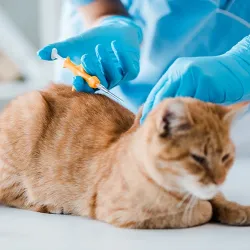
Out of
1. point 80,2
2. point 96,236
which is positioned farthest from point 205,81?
point 80,2

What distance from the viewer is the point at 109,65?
133 cm

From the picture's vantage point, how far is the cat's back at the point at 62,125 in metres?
1.12

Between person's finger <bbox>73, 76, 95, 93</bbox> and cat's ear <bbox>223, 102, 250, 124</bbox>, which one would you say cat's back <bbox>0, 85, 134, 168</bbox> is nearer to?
person's finger <bbox>73, 76, 95, 93</bbox>

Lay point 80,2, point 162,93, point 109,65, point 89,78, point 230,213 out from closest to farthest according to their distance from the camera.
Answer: point 230,213 → point 162,93 → point 89,78 → point 109,65 → point 80,2

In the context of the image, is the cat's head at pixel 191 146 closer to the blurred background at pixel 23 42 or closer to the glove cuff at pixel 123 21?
the glove cuff at pixel 123 21

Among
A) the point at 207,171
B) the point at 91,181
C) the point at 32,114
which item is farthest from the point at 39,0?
the point at 207,171

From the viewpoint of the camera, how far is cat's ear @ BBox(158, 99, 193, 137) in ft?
2.91

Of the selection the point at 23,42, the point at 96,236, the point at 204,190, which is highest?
the point at 204,190

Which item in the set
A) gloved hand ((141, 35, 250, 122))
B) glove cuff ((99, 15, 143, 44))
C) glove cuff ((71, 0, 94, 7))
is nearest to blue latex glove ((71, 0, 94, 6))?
glove cuff ((71, 0, 94, 7))

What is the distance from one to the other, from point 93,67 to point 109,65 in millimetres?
56

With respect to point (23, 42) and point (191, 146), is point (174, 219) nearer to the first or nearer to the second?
point (191, 146)

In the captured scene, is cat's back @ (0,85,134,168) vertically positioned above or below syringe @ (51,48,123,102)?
below

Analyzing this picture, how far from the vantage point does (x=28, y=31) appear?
2.74 m

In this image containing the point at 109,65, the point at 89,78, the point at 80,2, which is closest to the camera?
the point at 89,78
